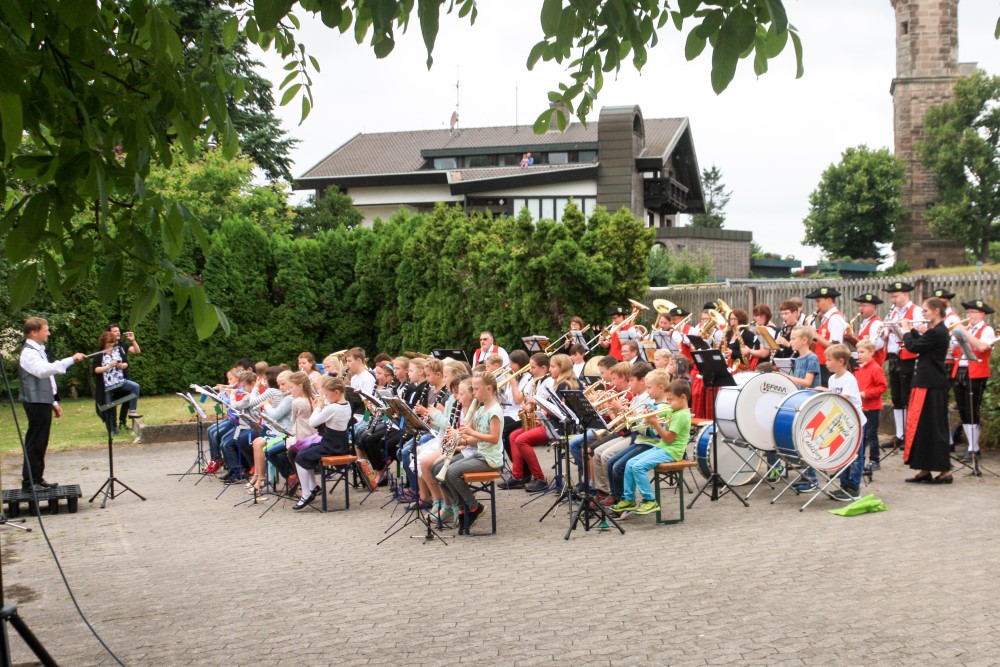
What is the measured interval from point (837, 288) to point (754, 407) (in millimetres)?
8592

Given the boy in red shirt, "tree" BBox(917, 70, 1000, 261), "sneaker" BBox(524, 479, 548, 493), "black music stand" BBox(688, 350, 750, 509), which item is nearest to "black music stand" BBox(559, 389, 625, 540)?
"black music stand" BBox(688, 350, 750, 509)

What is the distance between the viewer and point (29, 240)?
3982mm

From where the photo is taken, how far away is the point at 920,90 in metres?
72.4

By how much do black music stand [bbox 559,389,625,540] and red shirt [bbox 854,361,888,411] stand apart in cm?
398

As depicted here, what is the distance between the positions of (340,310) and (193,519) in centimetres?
1618

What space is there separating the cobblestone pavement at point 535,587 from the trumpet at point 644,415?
1.06 metres

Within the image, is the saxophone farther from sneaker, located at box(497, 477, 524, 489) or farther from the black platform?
the black platform

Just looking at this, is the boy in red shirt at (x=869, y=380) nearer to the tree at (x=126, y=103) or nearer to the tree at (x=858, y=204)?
the tree at (x=126, y=103)

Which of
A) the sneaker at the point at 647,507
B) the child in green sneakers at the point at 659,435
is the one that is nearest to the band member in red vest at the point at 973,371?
the child in green sneakers at the point at 659,435

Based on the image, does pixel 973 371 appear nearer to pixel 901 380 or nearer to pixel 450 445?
pixel 901 380

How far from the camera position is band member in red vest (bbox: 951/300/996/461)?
1253cm

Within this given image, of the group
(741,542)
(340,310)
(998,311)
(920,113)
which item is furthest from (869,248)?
(741,542)

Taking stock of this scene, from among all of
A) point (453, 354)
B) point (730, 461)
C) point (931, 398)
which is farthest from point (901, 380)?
point (453, 354)

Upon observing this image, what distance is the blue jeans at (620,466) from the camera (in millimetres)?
10648
